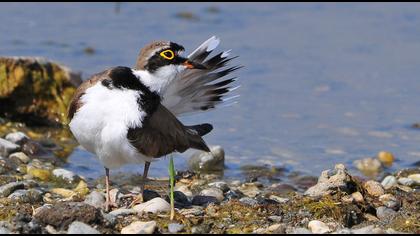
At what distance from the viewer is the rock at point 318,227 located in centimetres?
658

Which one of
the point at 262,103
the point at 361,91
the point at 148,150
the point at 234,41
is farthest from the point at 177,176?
the point at 234,41

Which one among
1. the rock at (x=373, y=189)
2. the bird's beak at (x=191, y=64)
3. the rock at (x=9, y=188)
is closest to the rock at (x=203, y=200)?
the bird's beak at (x=191, y=64)

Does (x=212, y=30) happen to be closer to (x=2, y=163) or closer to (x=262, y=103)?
(x=262, y=103)

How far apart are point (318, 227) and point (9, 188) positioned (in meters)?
2.87

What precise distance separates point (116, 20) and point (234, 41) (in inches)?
92.1

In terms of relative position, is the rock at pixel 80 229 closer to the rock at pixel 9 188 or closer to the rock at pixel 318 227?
the rock at pixel 318 227

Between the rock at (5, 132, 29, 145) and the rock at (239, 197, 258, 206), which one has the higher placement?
the rock at (239, 197, 258, 206)

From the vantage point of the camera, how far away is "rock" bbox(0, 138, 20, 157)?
981 centimetres

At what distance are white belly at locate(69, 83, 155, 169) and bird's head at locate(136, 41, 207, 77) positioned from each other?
30cm

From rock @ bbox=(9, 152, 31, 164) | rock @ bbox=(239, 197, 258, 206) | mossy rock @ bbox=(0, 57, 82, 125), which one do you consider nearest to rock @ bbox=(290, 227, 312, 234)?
rock @ bbox=(239, 197, 258, 206)

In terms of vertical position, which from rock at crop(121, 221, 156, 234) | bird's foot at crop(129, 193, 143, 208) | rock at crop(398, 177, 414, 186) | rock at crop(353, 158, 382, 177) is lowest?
rock at crop(353, 158, 382, 177)

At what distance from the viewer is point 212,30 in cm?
1574

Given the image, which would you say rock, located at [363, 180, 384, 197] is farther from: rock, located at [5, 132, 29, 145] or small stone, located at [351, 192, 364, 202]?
rock, located at [5, 132, 29, 145]

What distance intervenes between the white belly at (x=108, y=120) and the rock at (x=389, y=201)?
200 centimetres
